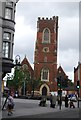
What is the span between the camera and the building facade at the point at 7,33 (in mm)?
32438

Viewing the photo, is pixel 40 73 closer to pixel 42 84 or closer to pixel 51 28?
pixel 42 84

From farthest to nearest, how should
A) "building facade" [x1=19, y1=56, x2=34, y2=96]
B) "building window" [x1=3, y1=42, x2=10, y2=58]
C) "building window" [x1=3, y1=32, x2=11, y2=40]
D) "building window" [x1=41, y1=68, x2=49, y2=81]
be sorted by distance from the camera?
"building window" [x1=41, y1=68, x2=49, y2=81] < "building facade" [x1=19, y1=56, x2=34, y2=96] < "building window" [x1=3, y1=32, x2=11, y2=40] < "building window" [x1=3, y1=42, x2=10, y2=58]

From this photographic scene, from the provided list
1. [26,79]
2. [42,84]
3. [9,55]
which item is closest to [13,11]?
[9,55]

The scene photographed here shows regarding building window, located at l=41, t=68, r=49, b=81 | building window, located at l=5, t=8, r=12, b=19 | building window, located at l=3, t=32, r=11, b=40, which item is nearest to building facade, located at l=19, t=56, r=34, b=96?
building window, located at l=41, t=68, r=49, b=81

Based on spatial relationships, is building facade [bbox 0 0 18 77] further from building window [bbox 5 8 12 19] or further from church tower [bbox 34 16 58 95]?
church tower [bbox 34 16 58 95]

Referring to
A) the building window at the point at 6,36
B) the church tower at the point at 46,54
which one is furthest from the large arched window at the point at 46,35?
the building window at the point at 6,36

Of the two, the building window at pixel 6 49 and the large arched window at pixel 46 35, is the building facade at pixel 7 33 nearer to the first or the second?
the building window at pixel 6 49

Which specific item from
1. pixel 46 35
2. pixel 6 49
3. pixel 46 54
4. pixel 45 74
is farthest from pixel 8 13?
pixel 46 35

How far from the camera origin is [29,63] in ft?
377

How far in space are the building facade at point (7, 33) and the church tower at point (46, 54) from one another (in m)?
73.3

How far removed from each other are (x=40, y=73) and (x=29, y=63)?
7.03 metres

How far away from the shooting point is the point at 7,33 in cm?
3372

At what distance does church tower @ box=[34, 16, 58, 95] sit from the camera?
10775 cm

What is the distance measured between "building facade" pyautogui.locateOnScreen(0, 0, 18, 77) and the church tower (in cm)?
7332
